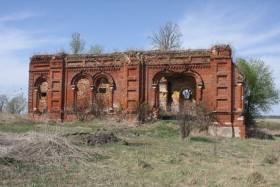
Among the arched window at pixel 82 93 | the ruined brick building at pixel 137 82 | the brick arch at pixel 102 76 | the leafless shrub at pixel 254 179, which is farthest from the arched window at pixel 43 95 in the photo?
the leafless shrub at pixel 254 179

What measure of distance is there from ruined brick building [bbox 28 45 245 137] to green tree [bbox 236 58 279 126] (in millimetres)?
6624

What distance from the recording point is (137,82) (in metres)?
25.2

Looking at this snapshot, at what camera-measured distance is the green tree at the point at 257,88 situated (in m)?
31.4

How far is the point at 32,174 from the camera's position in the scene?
28.1 feet

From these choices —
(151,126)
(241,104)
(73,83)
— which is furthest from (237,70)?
(73,83)

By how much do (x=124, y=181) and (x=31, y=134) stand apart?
4423 mm

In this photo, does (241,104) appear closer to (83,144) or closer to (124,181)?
(83,144)

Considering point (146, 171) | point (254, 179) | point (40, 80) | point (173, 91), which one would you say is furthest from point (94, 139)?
point (40, 80)

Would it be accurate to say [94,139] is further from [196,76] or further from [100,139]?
[196,76]

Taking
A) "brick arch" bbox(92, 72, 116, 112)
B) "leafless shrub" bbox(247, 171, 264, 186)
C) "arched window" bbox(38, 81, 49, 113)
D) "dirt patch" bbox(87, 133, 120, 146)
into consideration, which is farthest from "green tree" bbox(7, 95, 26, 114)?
"leafless shrub" bbox(247, 171, 264, 186)

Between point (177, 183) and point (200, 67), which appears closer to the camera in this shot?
point (177, 183)

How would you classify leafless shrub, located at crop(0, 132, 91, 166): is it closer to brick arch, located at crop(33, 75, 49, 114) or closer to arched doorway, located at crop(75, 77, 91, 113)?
arched doorway, located at crop(75, 77, 91, 113)

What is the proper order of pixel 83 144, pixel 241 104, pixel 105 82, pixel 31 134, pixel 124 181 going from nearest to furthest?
pixel 124 181 → pixel 31 134 → pixel 83 144 → pixel 241 104 → pixel 105 82

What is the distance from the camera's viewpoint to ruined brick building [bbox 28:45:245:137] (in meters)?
23.5
